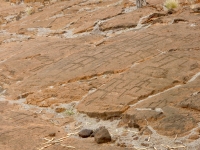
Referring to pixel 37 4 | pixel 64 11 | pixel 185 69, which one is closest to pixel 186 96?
pixel 185 69

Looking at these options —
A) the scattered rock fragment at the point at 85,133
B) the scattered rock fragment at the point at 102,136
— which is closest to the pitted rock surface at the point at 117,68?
the scattered rock fragment at the point at 102,136

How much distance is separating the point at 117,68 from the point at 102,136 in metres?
1.37

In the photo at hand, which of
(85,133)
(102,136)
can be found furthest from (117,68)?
(102,136)

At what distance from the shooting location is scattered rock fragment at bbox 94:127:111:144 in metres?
3.01

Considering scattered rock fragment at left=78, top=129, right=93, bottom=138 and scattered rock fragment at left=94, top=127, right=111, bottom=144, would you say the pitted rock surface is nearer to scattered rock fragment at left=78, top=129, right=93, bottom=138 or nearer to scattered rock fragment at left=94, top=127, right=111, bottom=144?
→ scattered rock fragment at left=94, top=127, right=111, bottom=144

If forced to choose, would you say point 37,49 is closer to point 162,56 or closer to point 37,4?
point 162,56

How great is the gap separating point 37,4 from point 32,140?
21.1ft

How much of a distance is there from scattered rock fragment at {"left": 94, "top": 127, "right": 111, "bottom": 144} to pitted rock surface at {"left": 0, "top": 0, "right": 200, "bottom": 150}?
8 centimetres

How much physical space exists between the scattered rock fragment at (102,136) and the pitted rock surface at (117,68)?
0.08m

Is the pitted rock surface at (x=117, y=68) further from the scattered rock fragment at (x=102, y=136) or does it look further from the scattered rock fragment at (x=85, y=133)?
the scattered rock fragment at (x=85, y=133)

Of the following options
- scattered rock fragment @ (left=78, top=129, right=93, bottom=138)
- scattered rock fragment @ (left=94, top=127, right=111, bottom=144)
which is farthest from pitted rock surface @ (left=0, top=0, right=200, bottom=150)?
scattered rock fragment @ (left=78, top=129, right=93, bottom=138)

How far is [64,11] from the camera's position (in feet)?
25.2

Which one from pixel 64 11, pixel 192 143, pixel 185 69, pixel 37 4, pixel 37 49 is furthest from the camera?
pixel 37 4

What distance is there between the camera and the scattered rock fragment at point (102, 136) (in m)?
3.01
